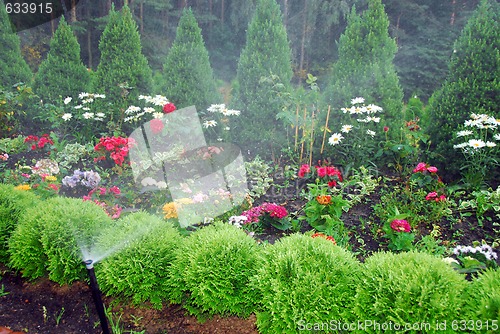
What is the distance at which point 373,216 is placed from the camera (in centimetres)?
365

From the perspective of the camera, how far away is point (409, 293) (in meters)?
1.82

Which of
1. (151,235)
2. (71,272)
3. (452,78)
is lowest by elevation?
(71,272)

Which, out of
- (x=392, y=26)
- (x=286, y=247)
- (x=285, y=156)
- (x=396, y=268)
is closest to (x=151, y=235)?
(x=286, y=247)

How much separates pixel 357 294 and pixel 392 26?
12.9 meters

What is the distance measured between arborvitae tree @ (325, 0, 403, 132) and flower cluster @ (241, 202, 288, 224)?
7.28ft

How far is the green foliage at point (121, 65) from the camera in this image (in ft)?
19.8

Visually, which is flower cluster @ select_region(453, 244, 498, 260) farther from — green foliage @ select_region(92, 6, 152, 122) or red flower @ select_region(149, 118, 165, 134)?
green foliage @ select_region(92, 6, 152, 122)

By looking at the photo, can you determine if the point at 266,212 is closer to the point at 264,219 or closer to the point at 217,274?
the point at 264,219

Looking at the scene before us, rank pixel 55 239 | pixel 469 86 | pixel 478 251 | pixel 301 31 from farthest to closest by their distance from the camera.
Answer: pixel 301 31
pixel 469 86
pixel 478 251
pixel 55 239

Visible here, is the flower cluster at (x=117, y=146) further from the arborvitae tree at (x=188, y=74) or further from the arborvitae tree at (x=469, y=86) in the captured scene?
the arborvitae tree at (x=469, y=86)

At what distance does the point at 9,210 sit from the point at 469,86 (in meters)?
4.65

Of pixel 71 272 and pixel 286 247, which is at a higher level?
pixel 286 247

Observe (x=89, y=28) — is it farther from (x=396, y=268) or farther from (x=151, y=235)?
(x=396, y=268)

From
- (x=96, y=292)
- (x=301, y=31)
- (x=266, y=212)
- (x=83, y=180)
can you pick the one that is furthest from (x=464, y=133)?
(x=301, y=31)
